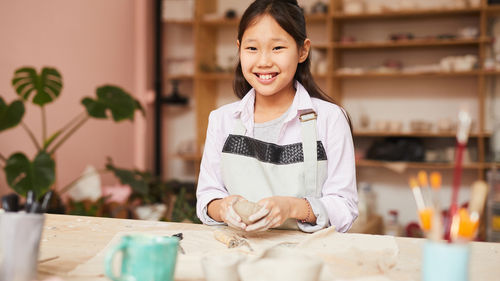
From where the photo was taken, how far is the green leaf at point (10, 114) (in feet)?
7.95

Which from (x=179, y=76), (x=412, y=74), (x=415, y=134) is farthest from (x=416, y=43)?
(x=179, y=76)

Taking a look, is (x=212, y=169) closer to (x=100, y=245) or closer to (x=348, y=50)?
(x=100, y=245)

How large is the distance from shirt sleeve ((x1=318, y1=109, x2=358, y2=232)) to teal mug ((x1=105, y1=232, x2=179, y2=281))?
65 cm

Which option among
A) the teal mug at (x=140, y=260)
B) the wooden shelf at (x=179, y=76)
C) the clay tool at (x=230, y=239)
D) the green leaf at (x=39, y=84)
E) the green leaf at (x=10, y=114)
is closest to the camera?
the teal mug at (x=140, y=260)

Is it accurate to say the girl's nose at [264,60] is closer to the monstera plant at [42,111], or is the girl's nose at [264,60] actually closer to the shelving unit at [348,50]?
the monstera plant at [42,111]

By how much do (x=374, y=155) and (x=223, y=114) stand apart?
9.17 feet

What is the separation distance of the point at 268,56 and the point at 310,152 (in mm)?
292

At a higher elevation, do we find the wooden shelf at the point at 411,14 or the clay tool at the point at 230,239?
the wooden shelf at the point at 411,14

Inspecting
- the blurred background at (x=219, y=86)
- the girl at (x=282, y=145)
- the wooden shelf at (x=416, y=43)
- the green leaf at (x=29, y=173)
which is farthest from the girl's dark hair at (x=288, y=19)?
the wooden shelf at (x=416, y=43)

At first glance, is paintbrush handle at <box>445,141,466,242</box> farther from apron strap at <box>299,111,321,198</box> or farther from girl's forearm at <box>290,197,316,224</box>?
apron strap at <box>299,111,321,198</box>

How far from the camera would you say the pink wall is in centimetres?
312

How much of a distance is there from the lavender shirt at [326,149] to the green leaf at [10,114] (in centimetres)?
131

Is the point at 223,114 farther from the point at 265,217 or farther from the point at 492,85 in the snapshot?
the point at 492,85

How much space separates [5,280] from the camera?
32.4 inches
